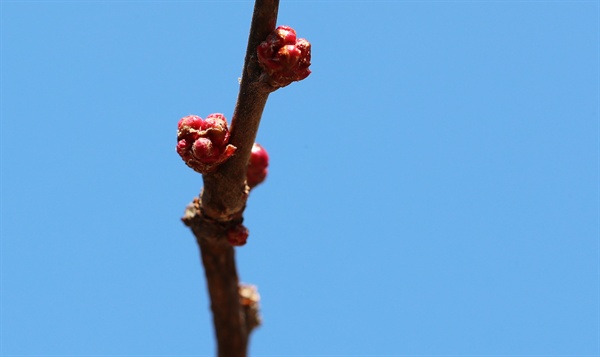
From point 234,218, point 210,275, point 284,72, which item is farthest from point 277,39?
point 210,275

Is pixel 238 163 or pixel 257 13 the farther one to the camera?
pixel 238 163

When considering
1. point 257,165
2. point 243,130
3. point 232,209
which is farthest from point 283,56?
point 257,165

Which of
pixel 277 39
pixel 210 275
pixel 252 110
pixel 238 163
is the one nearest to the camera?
pixel 277 39

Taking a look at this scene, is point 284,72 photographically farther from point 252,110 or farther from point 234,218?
point 234,218

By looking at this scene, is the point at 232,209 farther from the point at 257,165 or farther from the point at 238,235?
the point at 257,165

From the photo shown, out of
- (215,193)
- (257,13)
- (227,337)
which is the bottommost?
(227,337)

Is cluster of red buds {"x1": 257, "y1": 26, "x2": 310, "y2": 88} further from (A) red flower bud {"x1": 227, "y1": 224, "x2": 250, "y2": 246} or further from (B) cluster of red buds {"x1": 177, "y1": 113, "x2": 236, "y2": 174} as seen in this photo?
(A) red flower bud {"x1": 227, "y1": 224, "x2": 250, "y2": 246}

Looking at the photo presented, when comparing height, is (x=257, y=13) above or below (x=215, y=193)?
above
